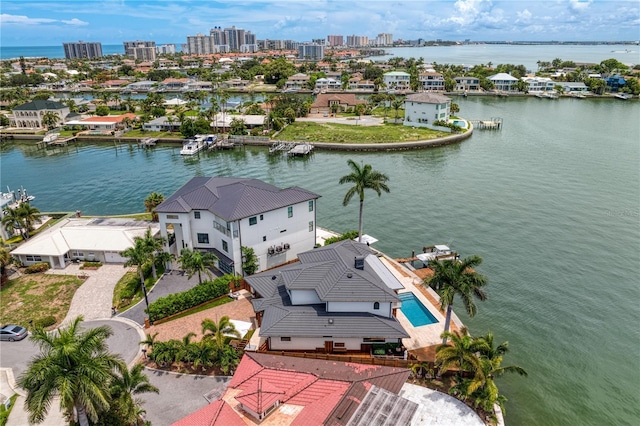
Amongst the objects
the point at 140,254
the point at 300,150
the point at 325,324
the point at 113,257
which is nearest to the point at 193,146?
the point at 300,150

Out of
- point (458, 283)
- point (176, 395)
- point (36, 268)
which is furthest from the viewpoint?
point (36, 268)

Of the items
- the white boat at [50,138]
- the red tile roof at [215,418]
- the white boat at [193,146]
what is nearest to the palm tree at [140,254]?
the red tile roof at [215,418]

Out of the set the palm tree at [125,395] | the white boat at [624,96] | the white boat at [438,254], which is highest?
the white boat at [624,96]

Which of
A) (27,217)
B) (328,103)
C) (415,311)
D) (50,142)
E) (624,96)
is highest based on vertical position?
(624,96)

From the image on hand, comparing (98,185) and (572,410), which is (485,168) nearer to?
(572,410)

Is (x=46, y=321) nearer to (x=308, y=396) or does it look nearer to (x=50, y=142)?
(x=308, y=396)

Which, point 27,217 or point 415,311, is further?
point 27,217

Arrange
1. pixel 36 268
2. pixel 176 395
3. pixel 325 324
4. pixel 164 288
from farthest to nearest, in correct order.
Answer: pixel 36 268 → pixel 164 288 → pixel 325 324 → pixel 176 395

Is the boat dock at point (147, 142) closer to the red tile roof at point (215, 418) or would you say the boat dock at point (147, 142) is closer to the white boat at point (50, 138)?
the white boat at point (50, 138)
